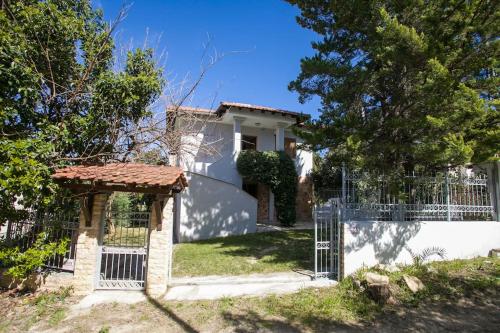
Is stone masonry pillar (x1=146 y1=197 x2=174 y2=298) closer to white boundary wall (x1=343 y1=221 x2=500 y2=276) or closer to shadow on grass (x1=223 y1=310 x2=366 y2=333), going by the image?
shadow on grass (x1=223 y1=310 x2=366 y2=333)

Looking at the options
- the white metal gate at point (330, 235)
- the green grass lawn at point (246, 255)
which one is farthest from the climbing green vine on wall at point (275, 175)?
the white metal gate at point (330, 235)

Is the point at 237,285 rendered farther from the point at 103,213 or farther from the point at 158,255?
the point at 103,213

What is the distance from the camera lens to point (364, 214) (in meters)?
8.27

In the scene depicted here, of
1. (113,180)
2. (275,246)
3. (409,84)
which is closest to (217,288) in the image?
(113,180)

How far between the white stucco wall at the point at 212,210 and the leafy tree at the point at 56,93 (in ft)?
18.2

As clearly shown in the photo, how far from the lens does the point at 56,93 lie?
26.6 feet

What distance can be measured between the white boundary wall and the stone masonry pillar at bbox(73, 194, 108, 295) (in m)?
6.00

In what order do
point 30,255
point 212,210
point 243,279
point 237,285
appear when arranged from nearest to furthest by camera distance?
point 30,255
point 237,285
point 243,279
point 212,210

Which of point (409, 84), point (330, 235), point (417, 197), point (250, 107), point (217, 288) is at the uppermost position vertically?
point (250, 107)

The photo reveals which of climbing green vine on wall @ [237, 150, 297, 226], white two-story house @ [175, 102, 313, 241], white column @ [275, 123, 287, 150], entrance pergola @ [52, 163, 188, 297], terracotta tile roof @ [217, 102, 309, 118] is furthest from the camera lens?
white column @ [275, 123, 287, 150]

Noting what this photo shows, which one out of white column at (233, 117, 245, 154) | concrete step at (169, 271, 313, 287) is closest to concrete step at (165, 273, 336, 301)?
concrete step at (169, 271, 313, 287)

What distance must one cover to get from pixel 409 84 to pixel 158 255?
7.76 metres

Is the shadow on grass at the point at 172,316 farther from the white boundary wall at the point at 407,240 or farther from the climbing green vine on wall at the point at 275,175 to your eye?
the climbing green vine on wall at the point at 275,175

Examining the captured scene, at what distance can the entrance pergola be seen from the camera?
6730mm
